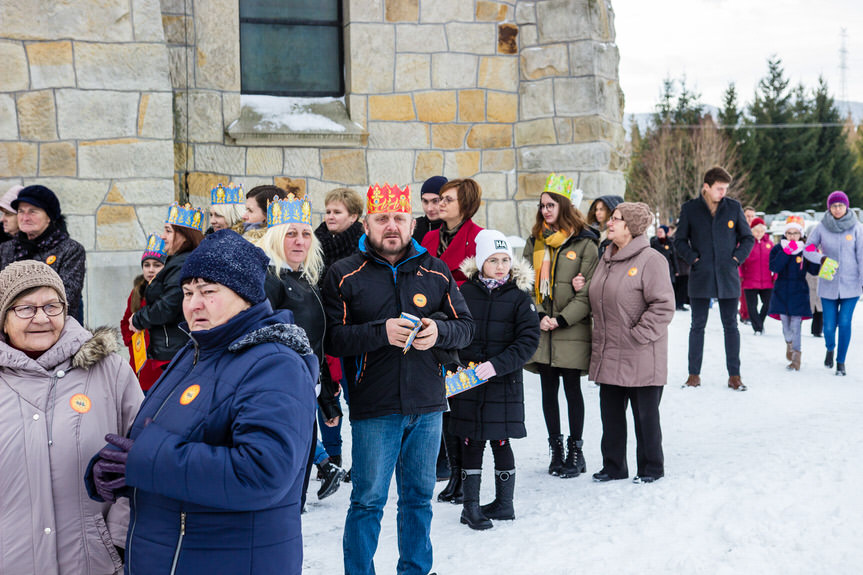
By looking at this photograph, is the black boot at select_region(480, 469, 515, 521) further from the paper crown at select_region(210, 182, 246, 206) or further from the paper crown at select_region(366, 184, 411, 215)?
the paper crown at select_region(210, 182, 246, 206)

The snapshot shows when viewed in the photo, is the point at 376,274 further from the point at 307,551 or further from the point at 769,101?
the point at 769,101

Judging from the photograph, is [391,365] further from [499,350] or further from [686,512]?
[686,512]

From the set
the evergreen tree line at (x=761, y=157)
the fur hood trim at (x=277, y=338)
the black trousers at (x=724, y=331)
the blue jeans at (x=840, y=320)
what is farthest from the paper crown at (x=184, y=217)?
the evergreen tree line at (x=761, y=157)

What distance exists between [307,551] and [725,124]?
43.4m

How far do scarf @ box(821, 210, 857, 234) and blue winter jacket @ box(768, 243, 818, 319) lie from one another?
2.25 feet

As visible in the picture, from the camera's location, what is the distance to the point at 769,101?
43.3 m

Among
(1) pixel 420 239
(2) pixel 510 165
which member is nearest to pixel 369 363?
(1) pixel 420 239

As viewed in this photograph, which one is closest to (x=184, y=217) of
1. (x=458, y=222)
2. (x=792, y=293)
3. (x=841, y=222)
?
(x=458, y=222)

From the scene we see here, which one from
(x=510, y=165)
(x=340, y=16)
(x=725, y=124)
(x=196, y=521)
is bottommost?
(x=196, y=521)

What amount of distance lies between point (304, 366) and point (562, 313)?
350cm

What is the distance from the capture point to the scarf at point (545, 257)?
567 centimetres

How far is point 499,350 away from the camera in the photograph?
182 inches

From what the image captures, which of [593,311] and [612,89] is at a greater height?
[612,89]

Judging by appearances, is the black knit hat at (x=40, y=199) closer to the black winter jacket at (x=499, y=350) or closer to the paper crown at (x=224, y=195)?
the paper crown at (x=224, y=195)
